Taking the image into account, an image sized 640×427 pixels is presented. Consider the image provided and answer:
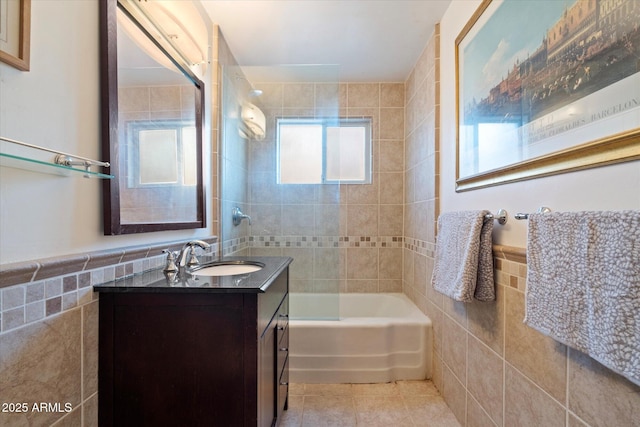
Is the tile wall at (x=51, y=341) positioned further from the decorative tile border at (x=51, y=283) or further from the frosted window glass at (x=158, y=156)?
the frosted window glass at (x=158, y=156)

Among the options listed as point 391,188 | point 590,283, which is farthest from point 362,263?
point 590,283

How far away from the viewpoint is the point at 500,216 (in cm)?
113

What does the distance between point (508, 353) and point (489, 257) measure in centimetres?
38

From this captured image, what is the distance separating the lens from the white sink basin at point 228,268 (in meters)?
1.38

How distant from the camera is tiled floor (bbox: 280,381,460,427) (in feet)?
5.02

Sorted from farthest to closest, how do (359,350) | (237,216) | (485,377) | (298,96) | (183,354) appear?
(298,96) → (237,216) → (359,350) → (485,377) → (183,354)

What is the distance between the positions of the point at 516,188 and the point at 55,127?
1532mm

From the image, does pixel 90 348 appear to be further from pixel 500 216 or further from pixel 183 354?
pixel 500 216

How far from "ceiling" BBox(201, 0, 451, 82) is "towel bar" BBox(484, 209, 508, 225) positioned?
1353mm

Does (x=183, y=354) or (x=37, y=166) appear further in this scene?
(x=183, y=354)

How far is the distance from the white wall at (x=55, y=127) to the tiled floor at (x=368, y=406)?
1.41 meters

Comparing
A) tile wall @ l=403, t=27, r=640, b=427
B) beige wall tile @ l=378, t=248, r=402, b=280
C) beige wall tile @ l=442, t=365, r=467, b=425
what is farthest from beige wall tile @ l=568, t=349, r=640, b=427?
beige wall tile @ l=378, t=248, r=402, b=280

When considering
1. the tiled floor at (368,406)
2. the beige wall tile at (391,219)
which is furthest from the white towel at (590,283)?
the beige wall tile at (391,219)

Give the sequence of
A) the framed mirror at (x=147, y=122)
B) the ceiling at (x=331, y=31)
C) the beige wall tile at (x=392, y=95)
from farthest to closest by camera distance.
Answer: the beige wall tile at (x=392, y=95), the ceiling at (x=331, y=31), the framed mirror at (x=147, y=122)
